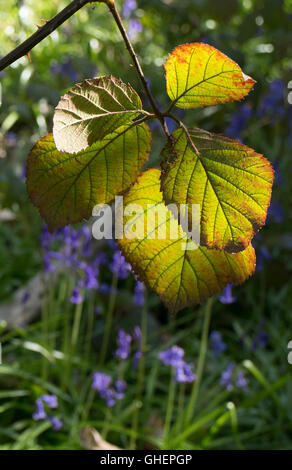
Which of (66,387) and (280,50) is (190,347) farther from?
(280,50)

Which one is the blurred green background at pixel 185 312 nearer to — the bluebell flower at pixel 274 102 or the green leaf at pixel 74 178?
the bluebell flower at pixel 274 102

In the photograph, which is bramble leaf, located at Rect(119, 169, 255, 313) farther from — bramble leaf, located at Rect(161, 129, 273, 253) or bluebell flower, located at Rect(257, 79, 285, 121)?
bluebell flower, located at Rect(257, 79, 285, 121)

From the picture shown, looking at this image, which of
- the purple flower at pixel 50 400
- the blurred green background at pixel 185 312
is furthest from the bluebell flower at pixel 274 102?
the purple flower at pixel 50 400

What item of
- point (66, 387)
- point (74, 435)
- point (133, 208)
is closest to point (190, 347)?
point (66, 387)

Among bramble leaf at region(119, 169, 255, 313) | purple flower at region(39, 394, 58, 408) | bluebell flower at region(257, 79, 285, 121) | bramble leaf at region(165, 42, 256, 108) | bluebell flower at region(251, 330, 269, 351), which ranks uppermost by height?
bluebell flower at region(257, 79, 285, 121)

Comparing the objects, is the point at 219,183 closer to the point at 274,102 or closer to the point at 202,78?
the point at 202,78

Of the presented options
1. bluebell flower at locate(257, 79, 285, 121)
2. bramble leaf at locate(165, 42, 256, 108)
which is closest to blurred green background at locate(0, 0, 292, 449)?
bluebell flower at locate(257, 79, 285, 121)
